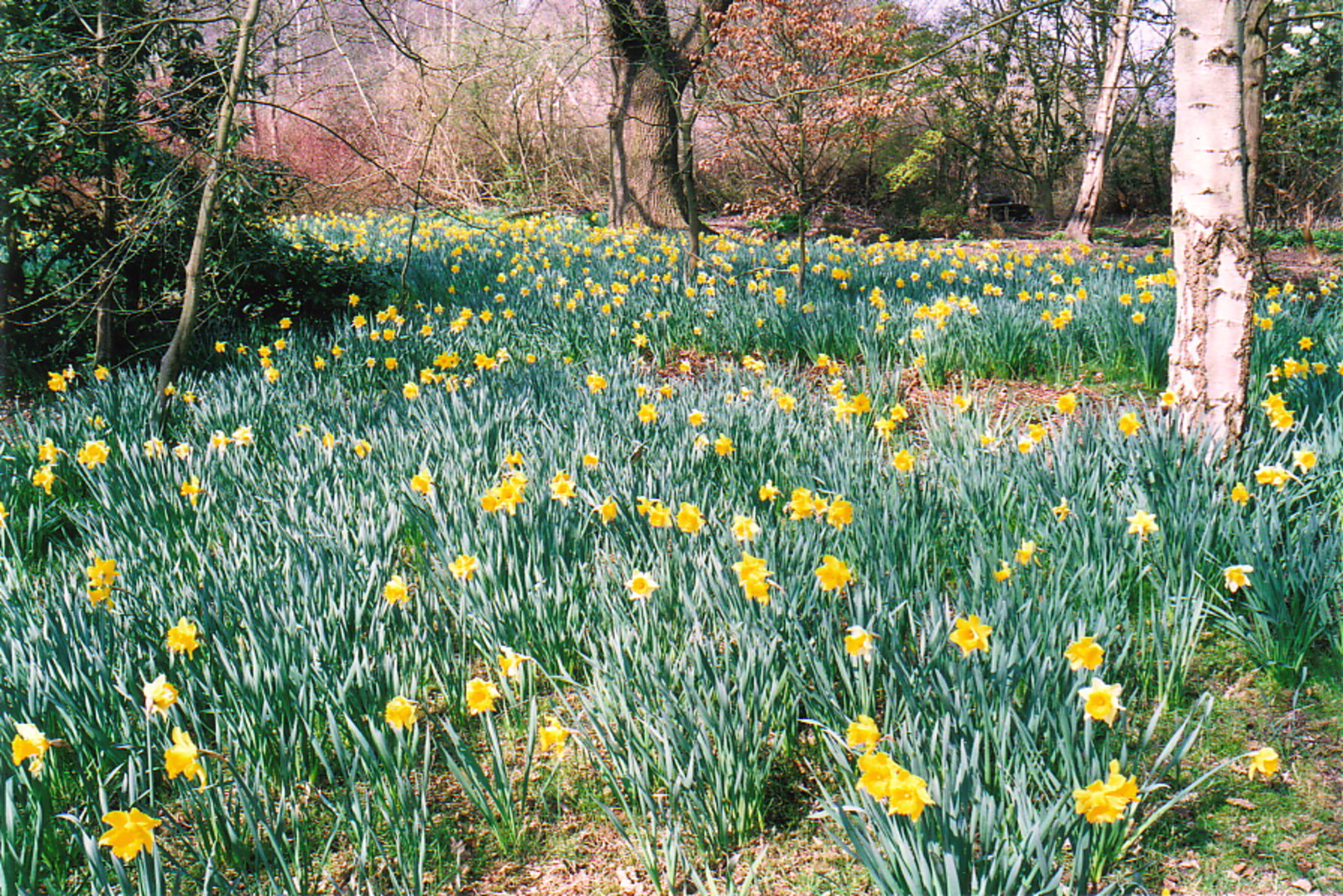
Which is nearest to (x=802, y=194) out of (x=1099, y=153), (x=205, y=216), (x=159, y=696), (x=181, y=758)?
(x=205, y=216)

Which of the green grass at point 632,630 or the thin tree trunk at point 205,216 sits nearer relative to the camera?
the green grass at point 632,630

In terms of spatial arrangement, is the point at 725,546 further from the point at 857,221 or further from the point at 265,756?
the point at 857,221

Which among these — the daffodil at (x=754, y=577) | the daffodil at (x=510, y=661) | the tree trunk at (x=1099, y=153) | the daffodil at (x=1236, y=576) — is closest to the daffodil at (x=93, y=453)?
the daffodil at (x=510, y=661)

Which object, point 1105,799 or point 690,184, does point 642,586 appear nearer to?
point 1105,799

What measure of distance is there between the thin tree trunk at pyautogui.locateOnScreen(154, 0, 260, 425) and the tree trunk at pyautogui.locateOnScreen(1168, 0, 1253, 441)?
11.8 feet

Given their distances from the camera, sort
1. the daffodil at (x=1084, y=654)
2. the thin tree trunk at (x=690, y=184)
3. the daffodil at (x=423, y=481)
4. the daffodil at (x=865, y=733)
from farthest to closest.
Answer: the thin tree trunk at (x=690, y=184)
the daffodil at (x=423, y=481)
the daffodil at (x=1084, y=654)
the daffodil at (x=865, y=733)

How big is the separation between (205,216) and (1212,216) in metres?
3.98

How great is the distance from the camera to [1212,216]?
3.02 m

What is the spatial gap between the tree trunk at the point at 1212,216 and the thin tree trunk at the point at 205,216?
3595mm

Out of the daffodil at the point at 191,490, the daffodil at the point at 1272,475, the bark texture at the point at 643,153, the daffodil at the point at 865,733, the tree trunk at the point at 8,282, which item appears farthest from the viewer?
the bark texture at the point at 643,153

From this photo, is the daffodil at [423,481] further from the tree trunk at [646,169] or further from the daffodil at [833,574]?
the tree trunk at [646,169]

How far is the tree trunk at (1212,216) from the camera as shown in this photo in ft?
9.71

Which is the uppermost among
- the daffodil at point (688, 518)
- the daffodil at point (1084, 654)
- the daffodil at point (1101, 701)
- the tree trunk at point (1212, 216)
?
the tree trunk at point (1212, 216)

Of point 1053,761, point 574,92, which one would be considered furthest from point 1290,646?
point 574,92
